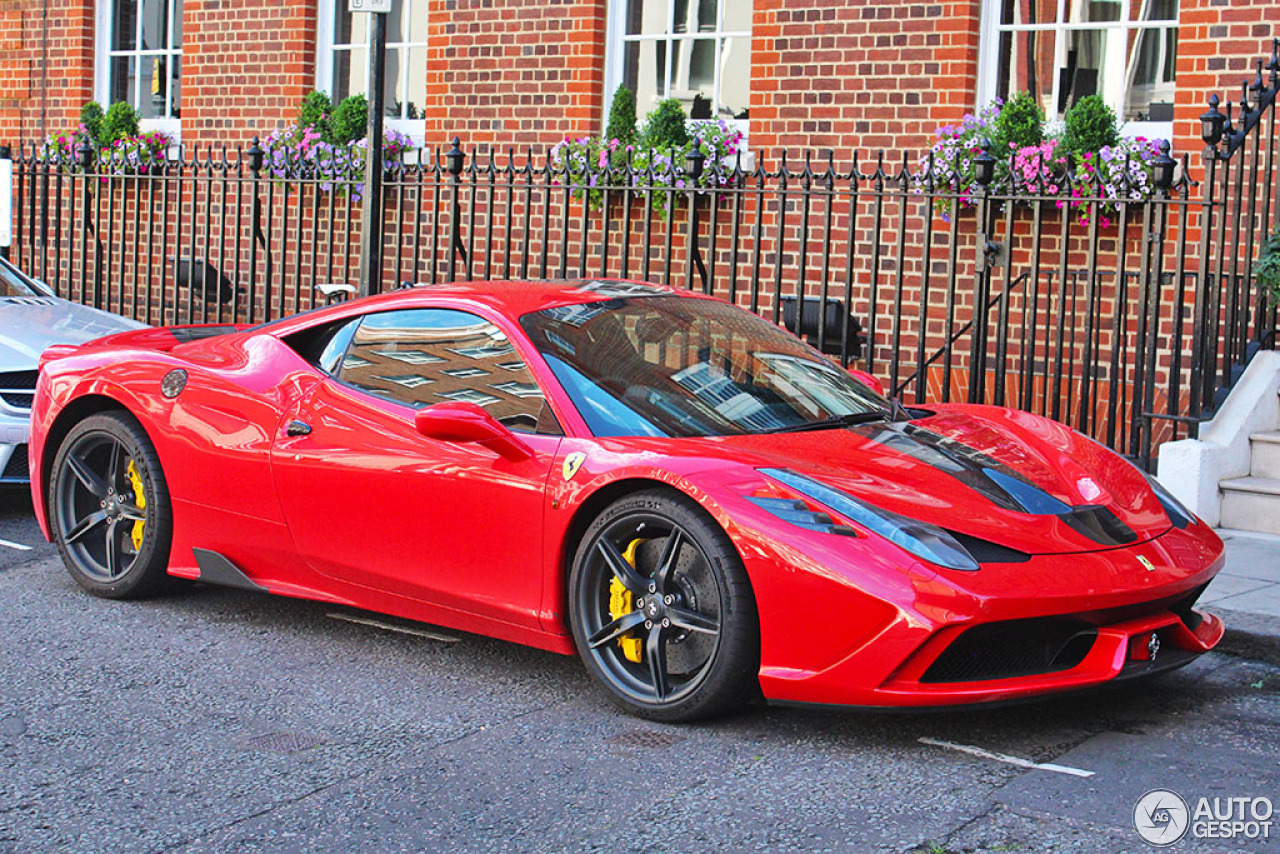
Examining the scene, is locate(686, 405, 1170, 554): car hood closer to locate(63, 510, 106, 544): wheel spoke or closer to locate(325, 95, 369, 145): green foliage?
locate(63, 510, 106, 544): wheel spoke

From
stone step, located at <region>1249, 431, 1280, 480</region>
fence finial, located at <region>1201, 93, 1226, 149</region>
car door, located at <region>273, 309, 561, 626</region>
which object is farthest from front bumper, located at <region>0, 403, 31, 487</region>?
stone step, located at <region>1249, 431, 1280, 480</region>

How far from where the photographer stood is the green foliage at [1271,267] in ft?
26.2

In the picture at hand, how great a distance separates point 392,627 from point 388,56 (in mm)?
8176

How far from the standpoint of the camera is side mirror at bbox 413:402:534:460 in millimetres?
4926

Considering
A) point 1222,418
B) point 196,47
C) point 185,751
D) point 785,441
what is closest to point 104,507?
point 185,751

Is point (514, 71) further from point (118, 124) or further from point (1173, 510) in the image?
point (1173, 510)

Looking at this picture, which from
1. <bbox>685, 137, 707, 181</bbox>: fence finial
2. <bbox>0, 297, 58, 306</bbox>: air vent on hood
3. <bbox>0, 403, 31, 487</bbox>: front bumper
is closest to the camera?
<bbox>0, 403, 31, 487</bbox>: front bumper

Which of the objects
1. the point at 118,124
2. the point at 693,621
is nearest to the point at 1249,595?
the point at 693,621

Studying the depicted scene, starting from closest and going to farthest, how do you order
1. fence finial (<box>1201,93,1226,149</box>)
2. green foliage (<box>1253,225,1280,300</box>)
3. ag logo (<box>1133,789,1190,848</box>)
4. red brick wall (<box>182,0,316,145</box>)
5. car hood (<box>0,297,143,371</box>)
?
1. ag logo (<box>1133,789,1190,848</box>)
2. fence finial (<box>1201,93,1226,149</box>)
3. green foliage (<box>1253,225,1280,300</box>)
4. car hood (<box>0,297,143,371</box>)
5. red brick wall (<box>182,0,316,145</box>)

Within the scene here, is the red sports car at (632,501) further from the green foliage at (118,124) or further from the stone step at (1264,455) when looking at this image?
the green foliage at (118,124)

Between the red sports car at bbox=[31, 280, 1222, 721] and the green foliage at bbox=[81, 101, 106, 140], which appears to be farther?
the green foliage at bbox=[81, 101, 106, 140]

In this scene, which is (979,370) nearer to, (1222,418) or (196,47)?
(1222,418)

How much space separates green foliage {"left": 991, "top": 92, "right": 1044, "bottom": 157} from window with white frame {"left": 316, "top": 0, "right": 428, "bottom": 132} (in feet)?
16.6

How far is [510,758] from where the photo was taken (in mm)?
4438
